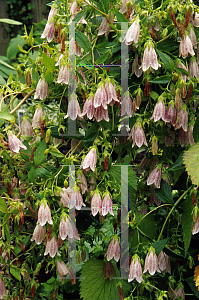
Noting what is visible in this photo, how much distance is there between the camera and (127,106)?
1.13 metres

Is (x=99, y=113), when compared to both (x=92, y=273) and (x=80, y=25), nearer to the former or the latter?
(x=80, y=25)

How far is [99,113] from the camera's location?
1068 mm

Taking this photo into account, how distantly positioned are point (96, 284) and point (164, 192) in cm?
46

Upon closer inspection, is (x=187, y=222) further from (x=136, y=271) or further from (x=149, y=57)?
(x=149, y=57)

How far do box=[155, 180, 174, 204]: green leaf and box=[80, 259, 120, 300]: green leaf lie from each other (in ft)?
1.26

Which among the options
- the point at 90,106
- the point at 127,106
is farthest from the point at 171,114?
the point at 90,106

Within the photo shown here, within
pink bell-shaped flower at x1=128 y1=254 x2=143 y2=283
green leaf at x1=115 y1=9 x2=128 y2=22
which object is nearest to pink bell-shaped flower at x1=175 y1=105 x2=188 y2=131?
green leaf at x1=115 y1=9 x2=128 y2=22

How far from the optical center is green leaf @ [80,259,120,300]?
4.19 ft

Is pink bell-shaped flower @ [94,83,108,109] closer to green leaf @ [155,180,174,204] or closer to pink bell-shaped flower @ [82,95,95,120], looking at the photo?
pink bell-shaped flower @ [82,95,95,120]

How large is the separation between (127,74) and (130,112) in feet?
0.53

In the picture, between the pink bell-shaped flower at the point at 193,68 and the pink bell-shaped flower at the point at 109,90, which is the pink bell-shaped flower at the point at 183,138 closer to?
the pink bell-shaped flower at the point at 193,68

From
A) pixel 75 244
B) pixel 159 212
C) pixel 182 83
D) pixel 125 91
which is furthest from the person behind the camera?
pixel 159 212

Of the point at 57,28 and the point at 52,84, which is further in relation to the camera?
the point at 52,84

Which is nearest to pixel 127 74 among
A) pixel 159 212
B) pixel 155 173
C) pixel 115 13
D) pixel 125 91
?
pixel 125 91
